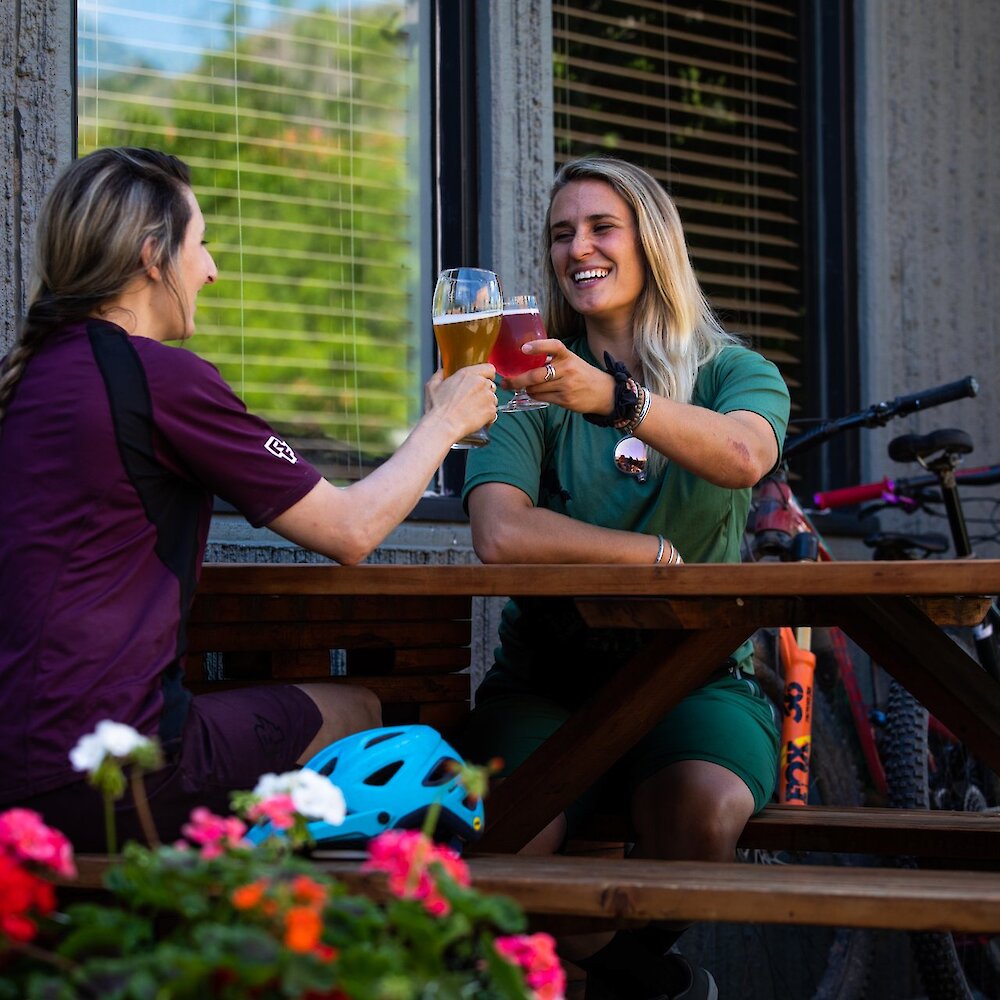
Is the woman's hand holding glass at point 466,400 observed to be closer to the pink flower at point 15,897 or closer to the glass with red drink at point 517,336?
the glass with red drink at point 517,336

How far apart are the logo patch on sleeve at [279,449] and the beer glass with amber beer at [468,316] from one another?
40 centimetres

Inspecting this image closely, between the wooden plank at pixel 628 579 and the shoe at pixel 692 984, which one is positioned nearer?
the wooden plank at pixel 628 579

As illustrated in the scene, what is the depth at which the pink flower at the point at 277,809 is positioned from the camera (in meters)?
1.51

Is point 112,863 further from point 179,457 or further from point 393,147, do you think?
point 393,147

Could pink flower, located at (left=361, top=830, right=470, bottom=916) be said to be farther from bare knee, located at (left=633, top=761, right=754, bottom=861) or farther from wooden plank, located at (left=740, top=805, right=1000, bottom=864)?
wooden plank, located at (left=740, top=805, right=1000, bottom=864)

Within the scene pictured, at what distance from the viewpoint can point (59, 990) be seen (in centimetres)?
124

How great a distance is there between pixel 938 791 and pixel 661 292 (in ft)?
5.71

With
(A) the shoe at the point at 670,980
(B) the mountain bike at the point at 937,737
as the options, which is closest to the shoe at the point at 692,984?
(A) the shoe at the point at 670,980

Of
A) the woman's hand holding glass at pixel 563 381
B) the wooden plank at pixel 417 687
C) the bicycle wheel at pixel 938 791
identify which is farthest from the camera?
the bicycle wheel at pixel 938 791

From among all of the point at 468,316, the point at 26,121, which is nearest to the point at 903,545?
the point at 468,316

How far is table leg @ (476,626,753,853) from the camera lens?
8.25 ft

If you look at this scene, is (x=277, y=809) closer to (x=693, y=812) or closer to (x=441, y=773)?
(x=441, y=773)

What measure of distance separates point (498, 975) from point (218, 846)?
0.32 metres

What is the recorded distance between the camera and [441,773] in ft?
7.17
